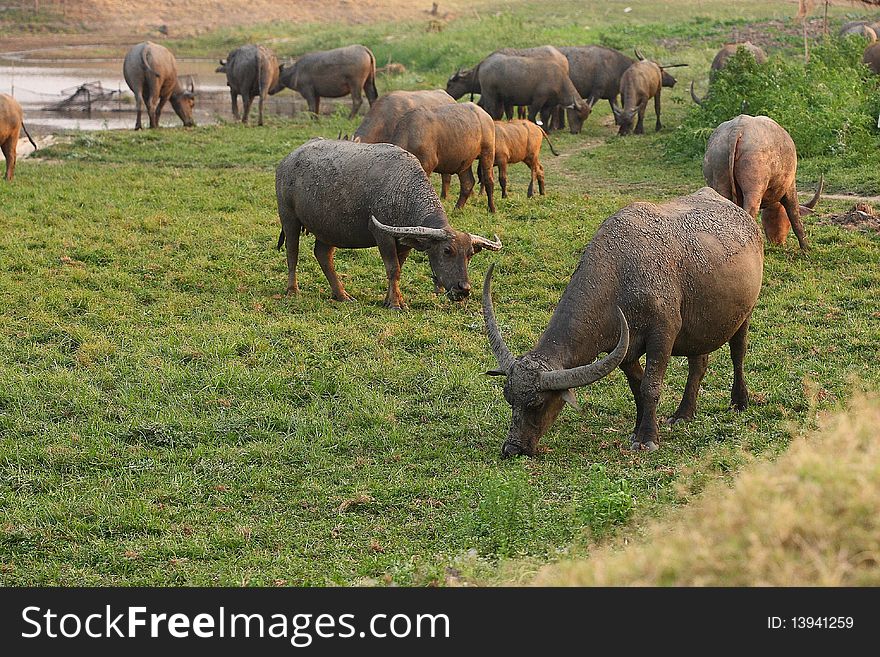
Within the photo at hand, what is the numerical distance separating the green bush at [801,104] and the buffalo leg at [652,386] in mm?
10893

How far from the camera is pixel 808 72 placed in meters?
19.7

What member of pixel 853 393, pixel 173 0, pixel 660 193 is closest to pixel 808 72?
pixel 660 193

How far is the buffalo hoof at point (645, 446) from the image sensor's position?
766 centimetres

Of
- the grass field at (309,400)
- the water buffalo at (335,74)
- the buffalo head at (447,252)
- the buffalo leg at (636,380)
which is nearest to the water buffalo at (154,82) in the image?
the water buffalo at (335,74)

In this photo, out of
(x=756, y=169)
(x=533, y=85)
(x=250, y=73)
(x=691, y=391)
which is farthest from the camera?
(x=250, y=73)

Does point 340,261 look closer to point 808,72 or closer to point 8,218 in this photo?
point 8,218

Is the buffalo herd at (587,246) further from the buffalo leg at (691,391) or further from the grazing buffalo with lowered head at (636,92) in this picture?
the grazing buffalo with lowered head at (636,92)

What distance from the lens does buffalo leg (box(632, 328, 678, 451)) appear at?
296 inches

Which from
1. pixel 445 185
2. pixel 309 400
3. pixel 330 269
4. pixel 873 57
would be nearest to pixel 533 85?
pixel 873 57

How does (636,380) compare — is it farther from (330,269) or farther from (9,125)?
(9,125)

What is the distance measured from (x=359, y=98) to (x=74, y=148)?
319 inches

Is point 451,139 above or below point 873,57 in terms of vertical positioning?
above

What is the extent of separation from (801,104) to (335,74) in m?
12.1

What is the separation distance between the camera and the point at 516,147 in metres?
16.5
